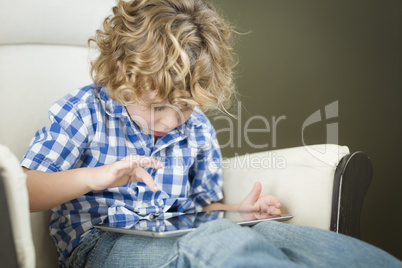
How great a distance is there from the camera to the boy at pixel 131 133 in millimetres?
647

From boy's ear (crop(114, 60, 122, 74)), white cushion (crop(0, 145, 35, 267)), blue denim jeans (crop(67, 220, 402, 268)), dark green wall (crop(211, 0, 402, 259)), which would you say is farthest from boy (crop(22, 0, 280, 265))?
dark green wall (crop(211, 0, 402, 259))

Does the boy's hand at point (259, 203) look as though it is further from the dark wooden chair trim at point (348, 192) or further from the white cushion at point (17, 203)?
the white cushion at point (17, 203)

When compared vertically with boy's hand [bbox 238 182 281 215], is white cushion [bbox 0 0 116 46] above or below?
above

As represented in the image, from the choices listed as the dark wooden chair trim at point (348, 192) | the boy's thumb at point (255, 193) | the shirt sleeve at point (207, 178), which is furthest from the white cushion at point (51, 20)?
the dark wooden chair trim at point (348, 192)

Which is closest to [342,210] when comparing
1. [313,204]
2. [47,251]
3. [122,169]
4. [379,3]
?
[313,204]

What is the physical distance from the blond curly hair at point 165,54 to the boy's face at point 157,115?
17mm

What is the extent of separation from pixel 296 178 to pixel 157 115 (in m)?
0.28

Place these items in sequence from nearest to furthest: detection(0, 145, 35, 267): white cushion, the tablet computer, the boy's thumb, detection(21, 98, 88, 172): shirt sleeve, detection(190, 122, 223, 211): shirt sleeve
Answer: detection(0, 145, 35, 267): white cushion → the tablet computer → detection(21, 98, 88, 172): shirt sleeve → the boy's thumb → detection(190, 122, 223, 211): shirt sleeve

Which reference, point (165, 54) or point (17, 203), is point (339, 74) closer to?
point (165, 54)

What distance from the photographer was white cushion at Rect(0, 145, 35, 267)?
40cm

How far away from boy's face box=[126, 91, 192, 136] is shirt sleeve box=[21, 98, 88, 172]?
9 centimetres

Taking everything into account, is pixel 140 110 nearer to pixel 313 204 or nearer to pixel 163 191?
pixel 163 191

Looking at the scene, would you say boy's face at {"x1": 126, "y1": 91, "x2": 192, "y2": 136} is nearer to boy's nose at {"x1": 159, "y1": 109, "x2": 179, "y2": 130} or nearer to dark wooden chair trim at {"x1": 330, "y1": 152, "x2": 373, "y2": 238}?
boy's nose at {"x1": 159, "y1": 109, "x2": 179, "y2": 130}

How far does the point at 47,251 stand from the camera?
801 mm
